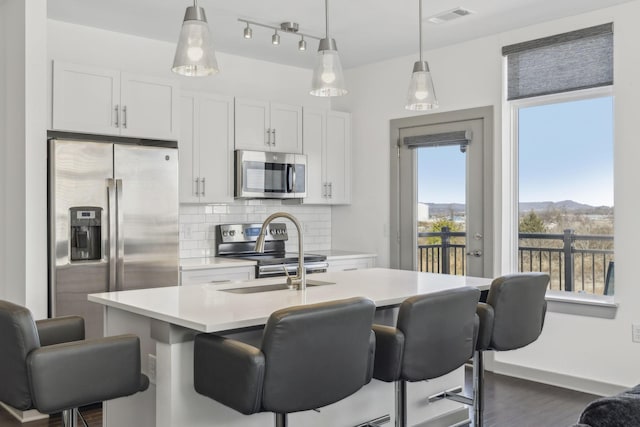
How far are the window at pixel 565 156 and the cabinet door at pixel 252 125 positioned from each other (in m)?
2.16

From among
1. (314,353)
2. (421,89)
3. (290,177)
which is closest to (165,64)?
(290,177)

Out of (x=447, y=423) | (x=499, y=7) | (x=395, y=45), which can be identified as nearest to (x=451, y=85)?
(x=395, y=45)

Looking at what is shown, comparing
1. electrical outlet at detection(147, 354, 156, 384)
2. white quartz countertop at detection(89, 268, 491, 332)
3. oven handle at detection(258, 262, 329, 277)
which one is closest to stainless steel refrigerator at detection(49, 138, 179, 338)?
oven handle at detection(258, 262, 329, 277)

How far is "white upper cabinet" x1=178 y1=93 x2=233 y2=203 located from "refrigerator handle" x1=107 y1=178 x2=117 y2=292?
0.81m

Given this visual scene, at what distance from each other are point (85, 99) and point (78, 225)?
90cm

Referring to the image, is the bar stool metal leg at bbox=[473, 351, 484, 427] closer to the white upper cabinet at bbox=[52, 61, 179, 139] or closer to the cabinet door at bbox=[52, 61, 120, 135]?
the white upper cabinet at bbox=[52, 61, 179, 139]

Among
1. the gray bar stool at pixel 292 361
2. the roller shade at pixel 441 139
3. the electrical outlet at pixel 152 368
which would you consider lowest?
the electrical outlet at pixel 152 368

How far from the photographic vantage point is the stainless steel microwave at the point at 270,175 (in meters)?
5.21

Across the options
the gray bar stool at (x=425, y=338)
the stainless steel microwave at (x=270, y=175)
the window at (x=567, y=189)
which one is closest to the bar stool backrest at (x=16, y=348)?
the gray bar stool at (x=425, y=338)

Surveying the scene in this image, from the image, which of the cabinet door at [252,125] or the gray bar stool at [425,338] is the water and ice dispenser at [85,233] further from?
the gray bar stool at [425,338]

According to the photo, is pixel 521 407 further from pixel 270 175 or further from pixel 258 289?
pixel 270 175

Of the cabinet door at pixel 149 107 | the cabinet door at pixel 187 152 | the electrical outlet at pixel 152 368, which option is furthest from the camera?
the cabinet door at pixel 187 152

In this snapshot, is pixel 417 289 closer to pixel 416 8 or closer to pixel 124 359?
pixel 124 359

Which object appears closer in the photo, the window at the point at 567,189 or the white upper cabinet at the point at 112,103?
the white upper cabinet at the point at 112,103
